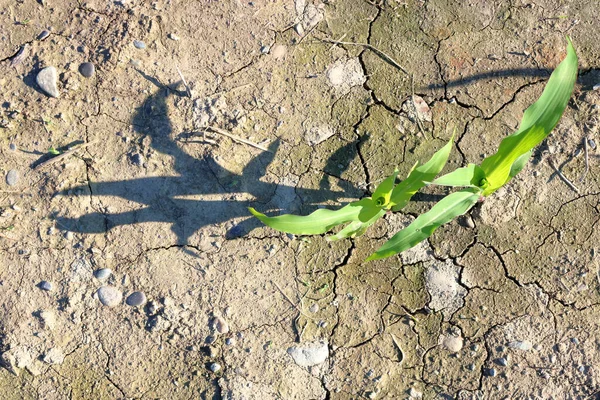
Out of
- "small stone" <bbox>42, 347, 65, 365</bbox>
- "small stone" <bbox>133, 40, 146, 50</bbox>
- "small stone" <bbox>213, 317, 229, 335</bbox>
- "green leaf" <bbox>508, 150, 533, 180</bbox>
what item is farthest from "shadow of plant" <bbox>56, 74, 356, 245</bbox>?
"green leaf" <bbox>508, 150, 533, 180</bbox>

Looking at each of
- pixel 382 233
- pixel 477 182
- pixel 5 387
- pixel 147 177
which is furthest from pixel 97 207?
pixel 477 182

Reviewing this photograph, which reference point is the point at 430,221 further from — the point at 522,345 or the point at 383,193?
the point at 522,345

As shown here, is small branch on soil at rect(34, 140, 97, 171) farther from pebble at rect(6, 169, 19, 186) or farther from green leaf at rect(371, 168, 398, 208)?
green leaf at rect(371, 168, 398, 208)

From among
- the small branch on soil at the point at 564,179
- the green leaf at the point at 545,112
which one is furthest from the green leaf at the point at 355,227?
the small branch on soil at the point at 564,179

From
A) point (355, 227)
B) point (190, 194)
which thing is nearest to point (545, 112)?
point (355, 227)

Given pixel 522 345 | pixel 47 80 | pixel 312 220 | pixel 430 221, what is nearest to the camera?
pixel 430 221

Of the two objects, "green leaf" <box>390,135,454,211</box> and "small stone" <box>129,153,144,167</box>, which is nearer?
"green leaf" <box>390,135,454,211</box>

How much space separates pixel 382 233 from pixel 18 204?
2037 mm

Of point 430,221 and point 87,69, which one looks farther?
point 87,69

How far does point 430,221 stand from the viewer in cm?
259

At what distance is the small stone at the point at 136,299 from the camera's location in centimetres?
305

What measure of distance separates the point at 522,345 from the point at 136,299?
212 centimetres

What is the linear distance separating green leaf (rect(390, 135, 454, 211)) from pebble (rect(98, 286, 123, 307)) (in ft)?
5.16

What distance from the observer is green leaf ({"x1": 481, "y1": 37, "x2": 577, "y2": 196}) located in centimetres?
239
